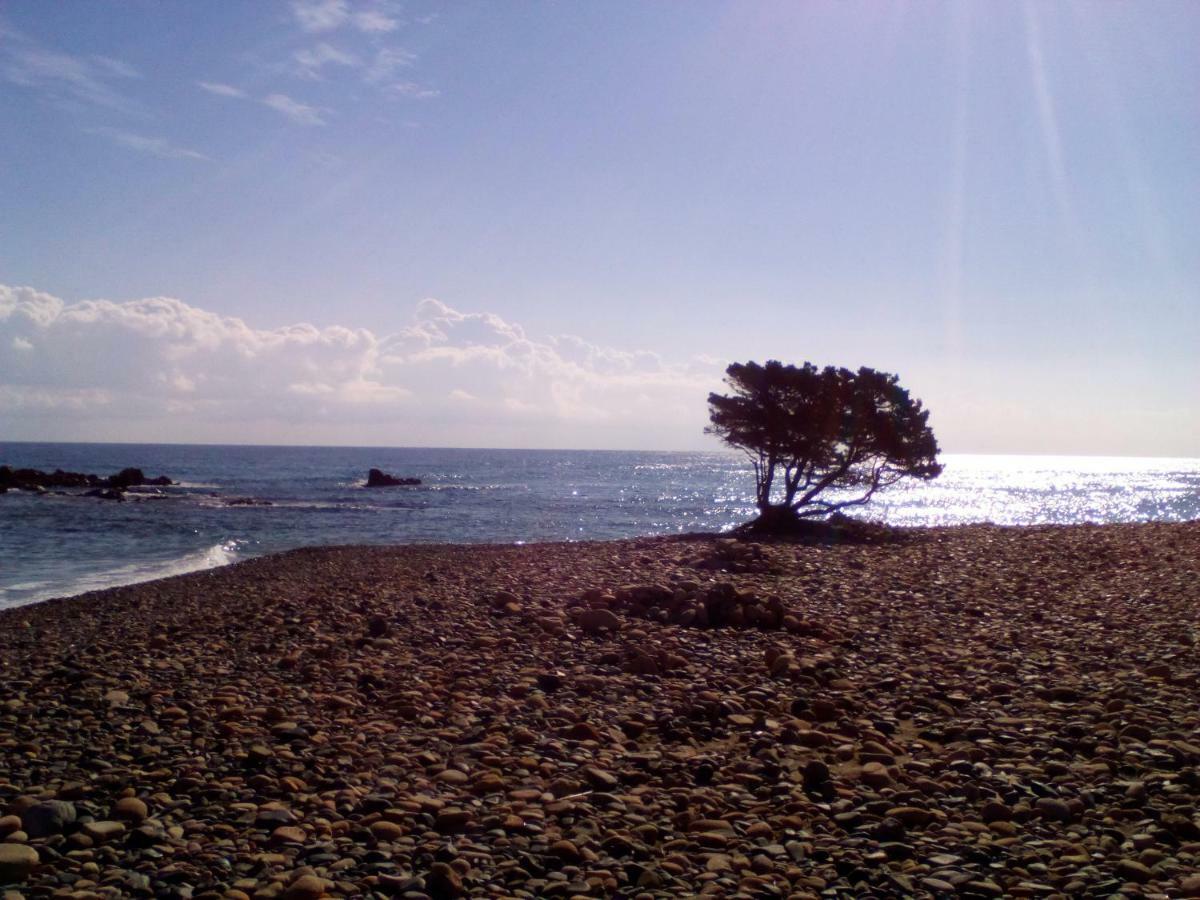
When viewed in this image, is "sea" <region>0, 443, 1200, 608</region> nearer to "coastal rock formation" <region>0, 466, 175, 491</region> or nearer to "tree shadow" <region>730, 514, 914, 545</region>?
"coastal rock formation" <region>0, 466, 175, 491</region>

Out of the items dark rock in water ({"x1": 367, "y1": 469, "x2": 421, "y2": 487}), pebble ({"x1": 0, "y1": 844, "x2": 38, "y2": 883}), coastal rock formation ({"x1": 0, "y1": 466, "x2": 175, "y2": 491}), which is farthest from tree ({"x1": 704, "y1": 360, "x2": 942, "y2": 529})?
dark rock in water ({"x1": 367, "y1": 469, "x2": 421, "y2": 487})

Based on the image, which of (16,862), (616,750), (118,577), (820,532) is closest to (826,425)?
(820,532)

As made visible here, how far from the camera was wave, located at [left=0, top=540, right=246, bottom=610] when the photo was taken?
71.3 feet

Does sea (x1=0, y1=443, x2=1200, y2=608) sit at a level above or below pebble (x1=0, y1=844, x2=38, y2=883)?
below

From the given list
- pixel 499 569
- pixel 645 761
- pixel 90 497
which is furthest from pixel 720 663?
pixel 90 497

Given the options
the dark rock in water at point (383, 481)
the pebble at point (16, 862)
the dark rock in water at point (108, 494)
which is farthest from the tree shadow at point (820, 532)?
the dark rock in water at point (383, 481)

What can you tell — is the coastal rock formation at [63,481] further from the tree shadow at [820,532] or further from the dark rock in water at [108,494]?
the tree shadow at [820,532]

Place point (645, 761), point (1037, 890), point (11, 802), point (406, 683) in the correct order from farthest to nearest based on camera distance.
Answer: point (406, 683)
point (645, 761)
point (11, 802)
point (1037, 890)

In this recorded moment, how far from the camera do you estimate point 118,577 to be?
25.4 m

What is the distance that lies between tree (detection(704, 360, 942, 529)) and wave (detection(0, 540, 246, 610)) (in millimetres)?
17708

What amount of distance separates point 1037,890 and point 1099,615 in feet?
31.5

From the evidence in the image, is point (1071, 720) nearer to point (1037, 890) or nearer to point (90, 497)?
point (1037, 890)

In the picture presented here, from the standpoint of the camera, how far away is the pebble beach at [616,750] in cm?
530

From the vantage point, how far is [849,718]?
8164 millimetres
